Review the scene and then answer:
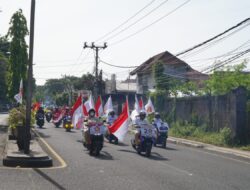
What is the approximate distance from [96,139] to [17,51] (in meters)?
17.3

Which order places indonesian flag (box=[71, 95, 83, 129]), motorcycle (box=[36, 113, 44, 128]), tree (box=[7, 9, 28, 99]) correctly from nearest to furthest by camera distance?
indonesian flag (box=[71, 95, 83, 129])
tree (box=[7, 9, 28, 99])
motorcycle (box=[36, 113, 44, 128])

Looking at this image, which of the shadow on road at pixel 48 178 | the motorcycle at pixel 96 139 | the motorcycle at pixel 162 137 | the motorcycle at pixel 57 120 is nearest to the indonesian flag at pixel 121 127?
the motorcycle at pixel 96 139

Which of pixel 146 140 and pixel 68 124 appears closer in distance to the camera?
pixel 146 140

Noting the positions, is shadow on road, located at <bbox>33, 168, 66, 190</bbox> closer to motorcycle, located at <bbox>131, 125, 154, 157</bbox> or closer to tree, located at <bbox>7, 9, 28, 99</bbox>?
motorcycle, located at <bbox>131, 125, 154, 157</bbox>

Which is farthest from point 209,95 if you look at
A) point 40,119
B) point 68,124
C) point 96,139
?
point 96,139

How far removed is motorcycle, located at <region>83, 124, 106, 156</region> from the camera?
1844 centimetres

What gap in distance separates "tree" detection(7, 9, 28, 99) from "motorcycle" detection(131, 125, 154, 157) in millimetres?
16123

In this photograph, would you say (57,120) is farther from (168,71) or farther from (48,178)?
(168,71)

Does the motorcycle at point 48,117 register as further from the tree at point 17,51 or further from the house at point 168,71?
the house at point 168,71

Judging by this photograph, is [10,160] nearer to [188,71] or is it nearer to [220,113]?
[220,113]

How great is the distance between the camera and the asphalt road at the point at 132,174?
11414mm

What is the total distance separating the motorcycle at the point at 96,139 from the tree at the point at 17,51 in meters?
16.1

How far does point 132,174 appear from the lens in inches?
525

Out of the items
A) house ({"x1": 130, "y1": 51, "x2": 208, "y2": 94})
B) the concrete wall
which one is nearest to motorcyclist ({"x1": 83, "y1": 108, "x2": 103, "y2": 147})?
the concrete wall
